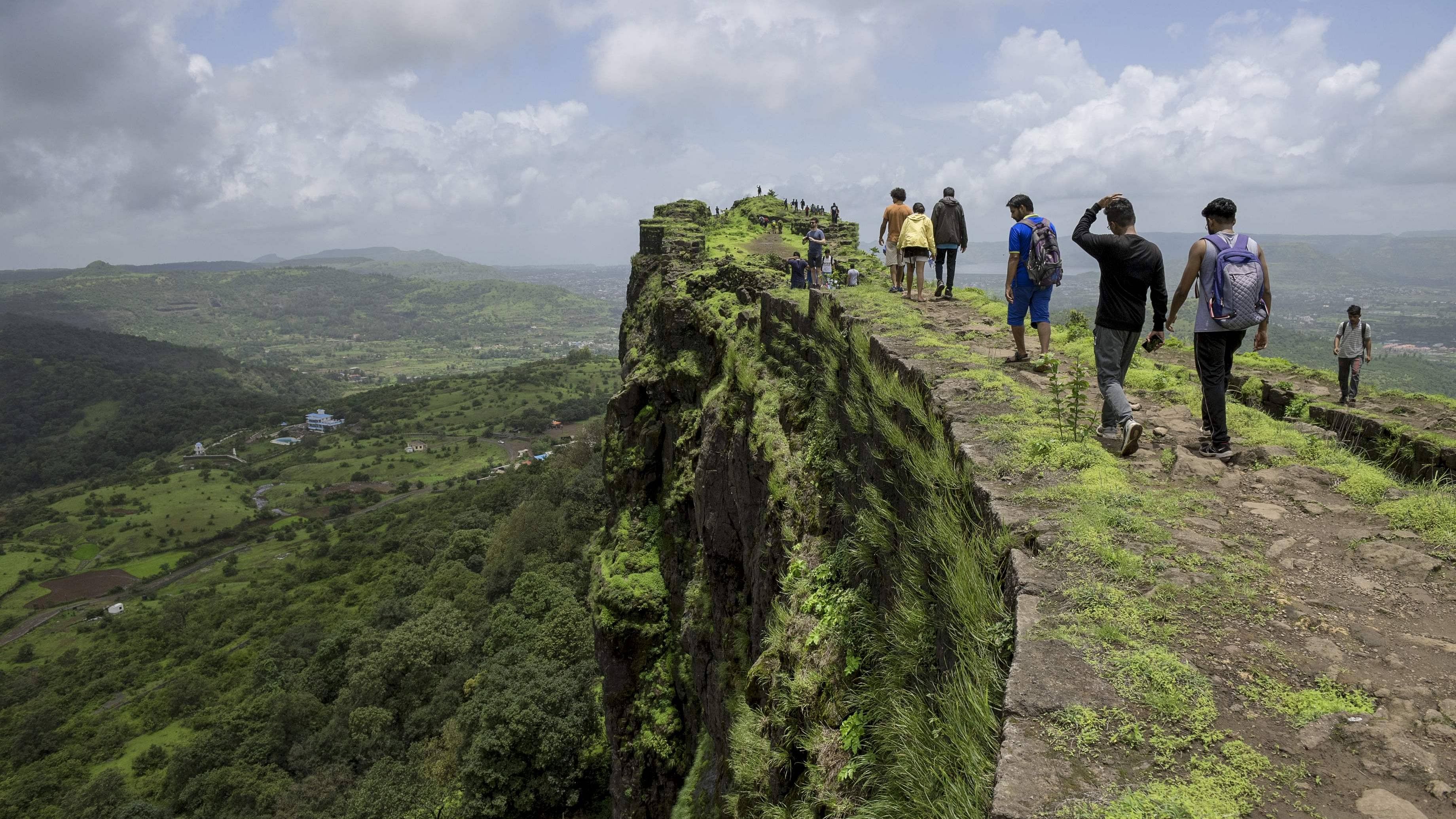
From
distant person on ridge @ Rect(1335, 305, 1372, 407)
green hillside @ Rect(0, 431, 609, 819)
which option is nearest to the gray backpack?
distant person on ridge @ Rect(1335, 305, 1372, 407)

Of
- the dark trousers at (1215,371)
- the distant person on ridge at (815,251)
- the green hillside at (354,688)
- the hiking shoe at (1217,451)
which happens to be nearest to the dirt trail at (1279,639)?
the hiking shoe at (1217,451)

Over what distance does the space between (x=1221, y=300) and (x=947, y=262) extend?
656cm

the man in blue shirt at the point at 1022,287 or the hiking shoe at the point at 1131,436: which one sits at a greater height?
the man in blue shirt at the point at 1022,287

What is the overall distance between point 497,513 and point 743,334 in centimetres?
4887

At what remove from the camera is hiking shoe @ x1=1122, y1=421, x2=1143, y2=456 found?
5043 mm

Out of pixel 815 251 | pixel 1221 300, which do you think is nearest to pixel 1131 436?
pixel 1221 300

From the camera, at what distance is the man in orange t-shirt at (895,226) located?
11.7 metres

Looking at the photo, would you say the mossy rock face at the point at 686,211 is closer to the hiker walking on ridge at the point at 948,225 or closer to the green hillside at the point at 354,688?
the green hillside at the point at 354,688

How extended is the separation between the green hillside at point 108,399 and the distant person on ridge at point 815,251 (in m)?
149

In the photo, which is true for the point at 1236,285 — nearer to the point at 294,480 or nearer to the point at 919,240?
the point at 919,240

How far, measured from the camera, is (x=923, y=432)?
600 cm

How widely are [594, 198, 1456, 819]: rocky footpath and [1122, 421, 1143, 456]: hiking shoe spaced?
0.12 metres

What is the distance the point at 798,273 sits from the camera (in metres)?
14.5

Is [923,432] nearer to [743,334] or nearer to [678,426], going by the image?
[743,334]
